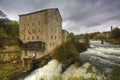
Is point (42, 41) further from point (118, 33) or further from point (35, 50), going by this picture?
point (118, 33)

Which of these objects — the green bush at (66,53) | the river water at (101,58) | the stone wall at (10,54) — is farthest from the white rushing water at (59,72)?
the stone wall at (10,54)

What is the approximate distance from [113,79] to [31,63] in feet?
70.4

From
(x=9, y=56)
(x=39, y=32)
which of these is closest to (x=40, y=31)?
(x=39, y=32)

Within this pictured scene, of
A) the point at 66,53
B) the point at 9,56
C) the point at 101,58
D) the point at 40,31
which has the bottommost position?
the point at 9,56

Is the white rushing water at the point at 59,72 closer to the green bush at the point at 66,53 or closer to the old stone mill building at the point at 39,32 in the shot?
the green bush at the point at 66,53

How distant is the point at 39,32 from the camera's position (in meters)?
35.6

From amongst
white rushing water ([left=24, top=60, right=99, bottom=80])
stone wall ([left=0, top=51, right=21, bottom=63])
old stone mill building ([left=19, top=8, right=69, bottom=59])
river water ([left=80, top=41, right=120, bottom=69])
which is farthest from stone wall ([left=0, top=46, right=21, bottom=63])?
river water ([left=80, top=41, right=120, bottom=69])

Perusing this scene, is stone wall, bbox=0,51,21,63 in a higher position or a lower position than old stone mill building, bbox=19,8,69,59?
lower

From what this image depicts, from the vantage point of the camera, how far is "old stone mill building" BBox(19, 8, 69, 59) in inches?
1341

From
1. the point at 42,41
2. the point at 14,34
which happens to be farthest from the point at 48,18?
the point at 14,34

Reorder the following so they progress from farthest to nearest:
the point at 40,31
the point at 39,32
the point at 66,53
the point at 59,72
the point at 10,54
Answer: the point at 39,32 < the point at 40,31 < the point at 10,54 < the point at 66,53 < the point at 59,72

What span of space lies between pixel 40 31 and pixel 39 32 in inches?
16.1

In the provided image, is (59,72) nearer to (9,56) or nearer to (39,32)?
(39,32)

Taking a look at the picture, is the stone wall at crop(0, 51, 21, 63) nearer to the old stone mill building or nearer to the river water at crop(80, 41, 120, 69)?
the old stone mill building
